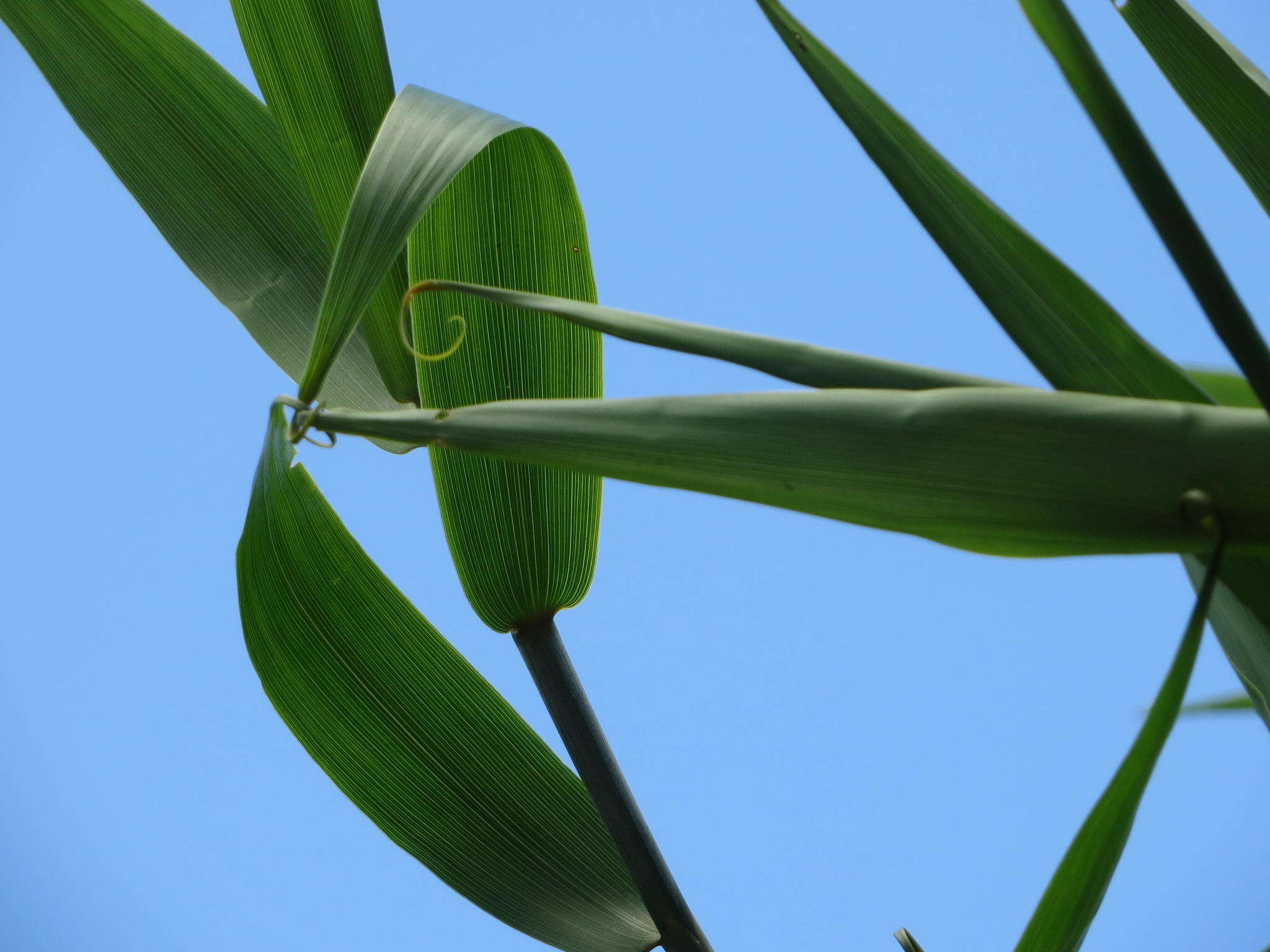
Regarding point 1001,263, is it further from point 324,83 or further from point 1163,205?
point 324,83

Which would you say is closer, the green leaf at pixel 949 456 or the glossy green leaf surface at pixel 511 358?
the green leaf at pixel 949 456

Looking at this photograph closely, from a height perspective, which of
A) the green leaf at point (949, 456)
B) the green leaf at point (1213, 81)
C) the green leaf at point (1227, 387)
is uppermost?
the green leaf at point (1213, 81)

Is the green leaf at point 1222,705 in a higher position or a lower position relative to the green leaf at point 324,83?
lower

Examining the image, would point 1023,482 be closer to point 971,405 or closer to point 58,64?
point 971,405

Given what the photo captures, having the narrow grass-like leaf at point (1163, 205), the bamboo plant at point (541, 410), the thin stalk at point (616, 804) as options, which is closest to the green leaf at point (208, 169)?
the bamboo plant at point (541, 410)

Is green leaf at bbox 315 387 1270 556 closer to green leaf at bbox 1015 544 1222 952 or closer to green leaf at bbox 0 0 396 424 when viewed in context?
green leaf at bbox 1015 544 1222 952

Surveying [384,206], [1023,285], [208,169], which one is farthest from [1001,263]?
[208,169]

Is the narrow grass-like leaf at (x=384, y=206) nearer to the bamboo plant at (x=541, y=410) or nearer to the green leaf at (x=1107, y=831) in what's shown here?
the bamboo plant at (x=541, y=410)

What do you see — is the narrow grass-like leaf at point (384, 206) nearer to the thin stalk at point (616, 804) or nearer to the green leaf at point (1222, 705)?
the thin stalk at point (616, 804)
